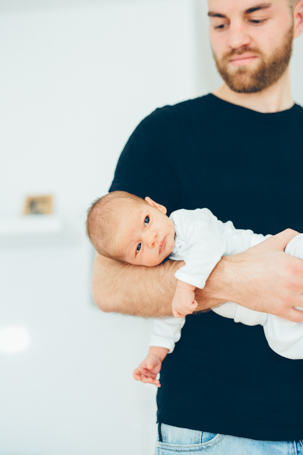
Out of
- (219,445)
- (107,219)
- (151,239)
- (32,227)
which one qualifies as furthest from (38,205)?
(219,445)

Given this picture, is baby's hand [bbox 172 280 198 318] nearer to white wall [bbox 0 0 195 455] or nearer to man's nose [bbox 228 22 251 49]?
man's nose [bbox 228 22 251 49]

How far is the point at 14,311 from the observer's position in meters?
2.52

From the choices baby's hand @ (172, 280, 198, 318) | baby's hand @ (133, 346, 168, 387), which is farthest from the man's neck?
baby's hand @ (133, 346, 168, 387)

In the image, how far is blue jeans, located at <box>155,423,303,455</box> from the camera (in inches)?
37.3

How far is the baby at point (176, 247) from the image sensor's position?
0.90 metres

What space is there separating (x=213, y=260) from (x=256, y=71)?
0.91m

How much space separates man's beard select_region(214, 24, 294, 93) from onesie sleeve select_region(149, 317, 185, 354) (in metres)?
0.93

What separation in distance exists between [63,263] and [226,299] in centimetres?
178

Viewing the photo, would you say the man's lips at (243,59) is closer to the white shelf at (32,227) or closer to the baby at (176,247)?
the baby at (176,247)

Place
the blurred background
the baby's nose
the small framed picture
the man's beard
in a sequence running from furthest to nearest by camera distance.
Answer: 1. the small framed picture
2. the blurred background
3. the man's beard
4. the baby's nose

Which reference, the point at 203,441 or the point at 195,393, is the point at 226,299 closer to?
the point at 195,393

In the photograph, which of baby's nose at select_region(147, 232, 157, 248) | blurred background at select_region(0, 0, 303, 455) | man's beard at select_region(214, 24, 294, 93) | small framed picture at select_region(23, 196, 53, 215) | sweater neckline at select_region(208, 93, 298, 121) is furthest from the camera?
small framed picture at select_region(23, 196, 53, 215)

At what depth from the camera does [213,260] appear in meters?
0.91

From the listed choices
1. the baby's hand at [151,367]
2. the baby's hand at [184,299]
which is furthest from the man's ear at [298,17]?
the baby's hand at [151,367]
